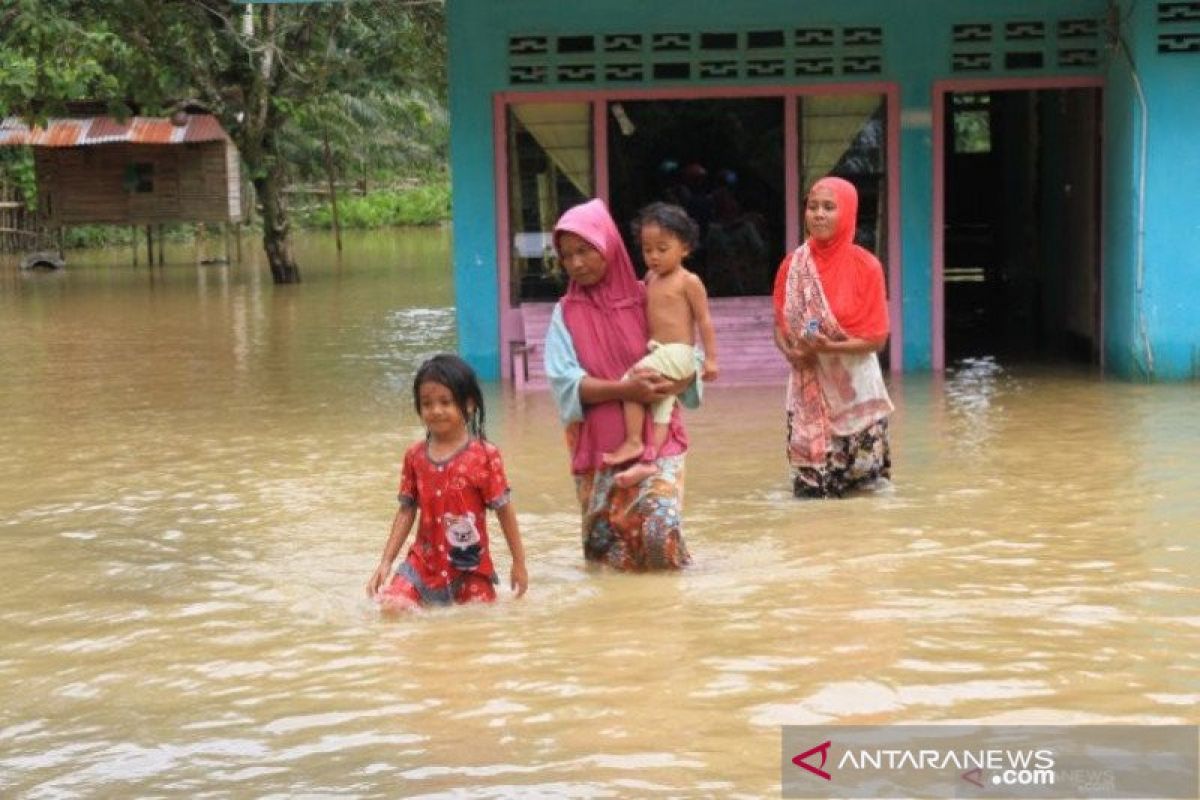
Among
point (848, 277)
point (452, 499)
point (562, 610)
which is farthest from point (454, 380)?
point (848, 277)

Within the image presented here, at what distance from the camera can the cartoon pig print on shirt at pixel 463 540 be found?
6.00 m

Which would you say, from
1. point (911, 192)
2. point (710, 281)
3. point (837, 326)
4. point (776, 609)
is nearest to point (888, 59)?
point (911, 192)

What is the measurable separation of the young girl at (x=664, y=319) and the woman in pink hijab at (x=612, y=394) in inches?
1.5

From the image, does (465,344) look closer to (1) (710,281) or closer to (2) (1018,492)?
(1) (710,281)

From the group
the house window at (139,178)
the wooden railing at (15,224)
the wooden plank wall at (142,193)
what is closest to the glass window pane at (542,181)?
the wooden plank wall at (142,193)

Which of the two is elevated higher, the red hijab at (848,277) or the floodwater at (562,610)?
the red hijab at (848,277)

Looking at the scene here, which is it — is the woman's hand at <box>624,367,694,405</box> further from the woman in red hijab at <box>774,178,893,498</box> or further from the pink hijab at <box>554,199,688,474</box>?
the woman in red hijab at <box>774,178,893,498</box>

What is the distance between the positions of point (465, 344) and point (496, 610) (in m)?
7.08

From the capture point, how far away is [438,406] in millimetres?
5895

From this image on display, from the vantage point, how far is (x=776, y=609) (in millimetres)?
6168

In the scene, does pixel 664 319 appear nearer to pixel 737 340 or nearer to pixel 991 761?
pixel 991 761

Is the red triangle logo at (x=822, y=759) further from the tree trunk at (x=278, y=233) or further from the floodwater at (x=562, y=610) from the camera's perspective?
the tree trunk at (x=278, y=233)

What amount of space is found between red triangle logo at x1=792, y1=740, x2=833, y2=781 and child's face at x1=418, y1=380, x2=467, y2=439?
5.94 ft

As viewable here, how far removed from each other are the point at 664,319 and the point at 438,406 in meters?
1.11
